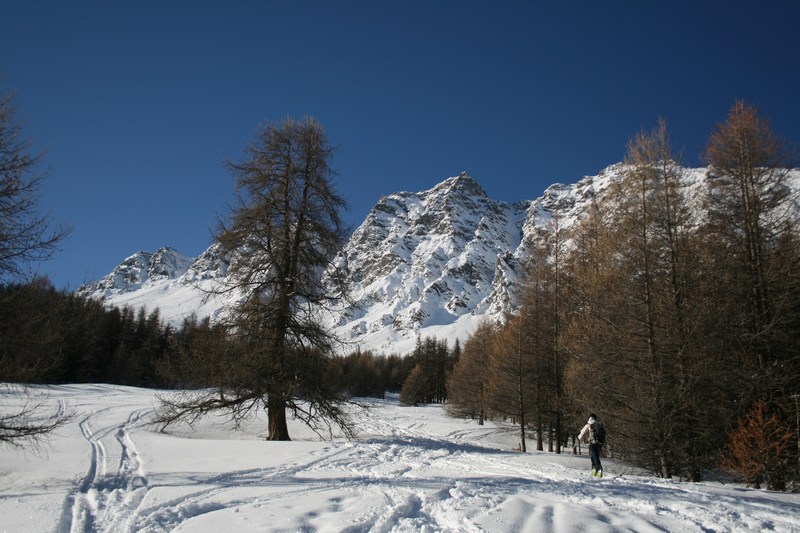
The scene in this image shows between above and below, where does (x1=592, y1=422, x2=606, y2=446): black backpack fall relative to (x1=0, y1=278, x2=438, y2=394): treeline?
below

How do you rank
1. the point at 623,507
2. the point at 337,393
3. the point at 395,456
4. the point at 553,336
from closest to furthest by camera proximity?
the point at 623,507 → the point at 395,456 → the point at 337,393 → the point at 553,336

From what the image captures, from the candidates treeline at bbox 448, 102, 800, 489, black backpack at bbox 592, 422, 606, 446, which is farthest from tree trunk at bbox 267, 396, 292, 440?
treeline at bbox 448, 102, 800, 489

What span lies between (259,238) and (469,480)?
8.69 metres

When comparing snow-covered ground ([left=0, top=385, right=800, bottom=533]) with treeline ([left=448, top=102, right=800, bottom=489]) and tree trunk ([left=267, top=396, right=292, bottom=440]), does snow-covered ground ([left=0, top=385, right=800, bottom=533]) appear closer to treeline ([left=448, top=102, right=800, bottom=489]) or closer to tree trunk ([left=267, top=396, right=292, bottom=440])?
tree trunk ([left=267, top=396, right=292, bottom=440])

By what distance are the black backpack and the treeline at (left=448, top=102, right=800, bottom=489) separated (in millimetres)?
1321

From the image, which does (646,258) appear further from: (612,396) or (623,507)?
(623,507)

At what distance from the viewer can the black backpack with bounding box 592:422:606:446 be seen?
10.2m

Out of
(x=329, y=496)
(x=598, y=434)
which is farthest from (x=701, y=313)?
(x=329, y=496)

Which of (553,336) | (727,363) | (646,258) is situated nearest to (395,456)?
(646,258)

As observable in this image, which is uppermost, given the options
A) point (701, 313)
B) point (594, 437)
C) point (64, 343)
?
point (701, 313)

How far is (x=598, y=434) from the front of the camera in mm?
10320

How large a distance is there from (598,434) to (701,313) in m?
4.14

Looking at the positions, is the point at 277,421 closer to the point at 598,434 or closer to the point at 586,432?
the point at 586,432

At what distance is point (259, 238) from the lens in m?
12.3
